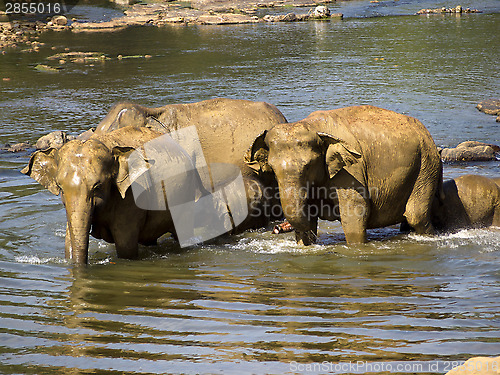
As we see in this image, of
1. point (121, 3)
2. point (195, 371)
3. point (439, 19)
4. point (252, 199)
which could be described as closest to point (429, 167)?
point (252, 199)

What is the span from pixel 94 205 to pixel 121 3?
148ft

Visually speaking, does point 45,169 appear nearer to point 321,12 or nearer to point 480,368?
point 480,368

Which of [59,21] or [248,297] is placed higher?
[59,21]

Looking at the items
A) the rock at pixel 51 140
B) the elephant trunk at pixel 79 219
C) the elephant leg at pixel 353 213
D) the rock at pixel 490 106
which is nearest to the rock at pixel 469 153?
the rock at pixel 490 106

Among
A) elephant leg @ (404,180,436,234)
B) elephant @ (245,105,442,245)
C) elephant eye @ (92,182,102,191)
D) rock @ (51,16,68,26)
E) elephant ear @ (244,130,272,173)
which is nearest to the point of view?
elephant eye @ (92,182,102,191)

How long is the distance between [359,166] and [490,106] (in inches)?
395

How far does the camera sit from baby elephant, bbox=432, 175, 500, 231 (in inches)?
384

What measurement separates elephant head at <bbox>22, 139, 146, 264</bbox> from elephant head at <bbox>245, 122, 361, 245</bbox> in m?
1.61

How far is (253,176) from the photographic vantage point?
1011 centimetres

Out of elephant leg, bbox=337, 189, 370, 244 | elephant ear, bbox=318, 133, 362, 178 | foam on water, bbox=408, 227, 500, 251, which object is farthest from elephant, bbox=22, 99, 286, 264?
foam on water, bbox=408, 227, 500, 251

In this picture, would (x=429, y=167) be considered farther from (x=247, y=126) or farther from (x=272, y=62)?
(x=272, y=62)

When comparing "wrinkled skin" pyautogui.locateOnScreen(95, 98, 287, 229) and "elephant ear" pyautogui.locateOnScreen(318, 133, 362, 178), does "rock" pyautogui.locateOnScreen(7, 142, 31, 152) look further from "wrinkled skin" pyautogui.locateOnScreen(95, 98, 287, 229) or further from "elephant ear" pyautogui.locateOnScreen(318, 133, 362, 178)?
"elephant ear" pyautogui.locateOnScreen(318, 133, 362, 178)

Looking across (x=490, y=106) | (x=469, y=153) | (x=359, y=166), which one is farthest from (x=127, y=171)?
(x=490, y=106)

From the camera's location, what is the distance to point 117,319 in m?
6.47
